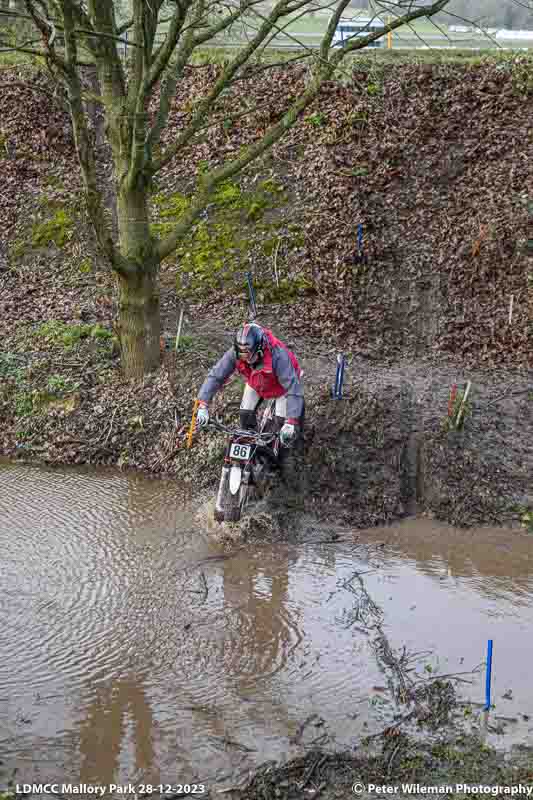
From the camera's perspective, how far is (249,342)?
800cm

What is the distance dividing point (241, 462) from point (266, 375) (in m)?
1.06

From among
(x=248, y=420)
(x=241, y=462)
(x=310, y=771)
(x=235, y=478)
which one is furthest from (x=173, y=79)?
(x=310, y=771)

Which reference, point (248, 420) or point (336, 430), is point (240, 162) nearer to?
point (248, 420)

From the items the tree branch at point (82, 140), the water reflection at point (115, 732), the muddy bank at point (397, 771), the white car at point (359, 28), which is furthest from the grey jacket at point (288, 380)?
the white car at point (359, 28)

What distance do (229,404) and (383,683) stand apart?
5.23 meters

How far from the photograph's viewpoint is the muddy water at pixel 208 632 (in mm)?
5430

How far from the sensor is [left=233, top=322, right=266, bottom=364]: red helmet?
800 centimetres

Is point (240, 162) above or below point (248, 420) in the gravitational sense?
above

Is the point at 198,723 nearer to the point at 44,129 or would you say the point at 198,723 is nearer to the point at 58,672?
the point at 58,672

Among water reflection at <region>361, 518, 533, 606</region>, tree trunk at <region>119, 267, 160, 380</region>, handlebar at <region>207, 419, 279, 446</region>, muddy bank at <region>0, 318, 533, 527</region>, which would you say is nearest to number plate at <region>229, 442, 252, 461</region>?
handlebar at <region>207, 419, 279, 446</region>

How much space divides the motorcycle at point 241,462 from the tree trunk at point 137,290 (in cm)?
312

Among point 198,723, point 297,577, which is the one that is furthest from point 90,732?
point 297,577

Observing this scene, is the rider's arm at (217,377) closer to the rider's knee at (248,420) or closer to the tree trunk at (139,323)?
the rider's knee at (248,420)

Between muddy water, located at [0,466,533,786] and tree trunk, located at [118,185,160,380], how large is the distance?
2465 millimetres
